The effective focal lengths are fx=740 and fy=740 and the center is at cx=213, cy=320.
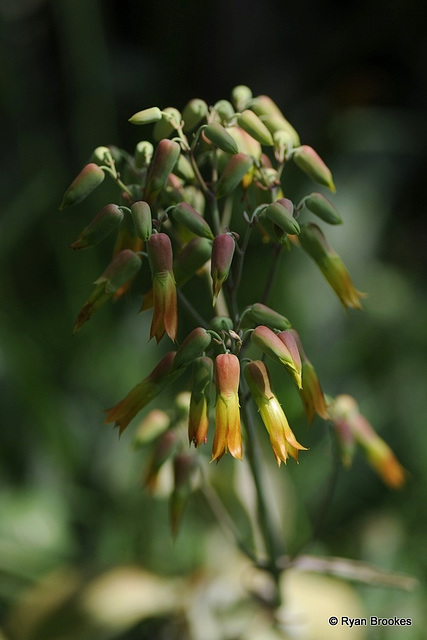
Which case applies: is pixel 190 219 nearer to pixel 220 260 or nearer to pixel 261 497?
pixel 220 260

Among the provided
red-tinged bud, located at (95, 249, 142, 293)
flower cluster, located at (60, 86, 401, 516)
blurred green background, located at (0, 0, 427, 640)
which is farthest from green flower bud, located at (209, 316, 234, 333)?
blurred green background, located at (0, 0, 427, 640)

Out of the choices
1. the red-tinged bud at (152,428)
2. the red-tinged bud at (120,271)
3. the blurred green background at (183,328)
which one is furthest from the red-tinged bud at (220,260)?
the blurred green background at (183,328)

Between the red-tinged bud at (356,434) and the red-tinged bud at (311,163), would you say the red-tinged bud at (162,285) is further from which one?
the red-tinged bud at (356,434)

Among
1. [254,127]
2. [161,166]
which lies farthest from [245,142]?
[161,166]

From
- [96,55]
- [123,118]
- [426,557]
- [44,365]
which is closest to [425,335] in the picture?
[426,557]

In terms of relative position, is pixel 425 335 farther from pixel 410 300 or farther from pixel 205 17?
pixel 205 17
